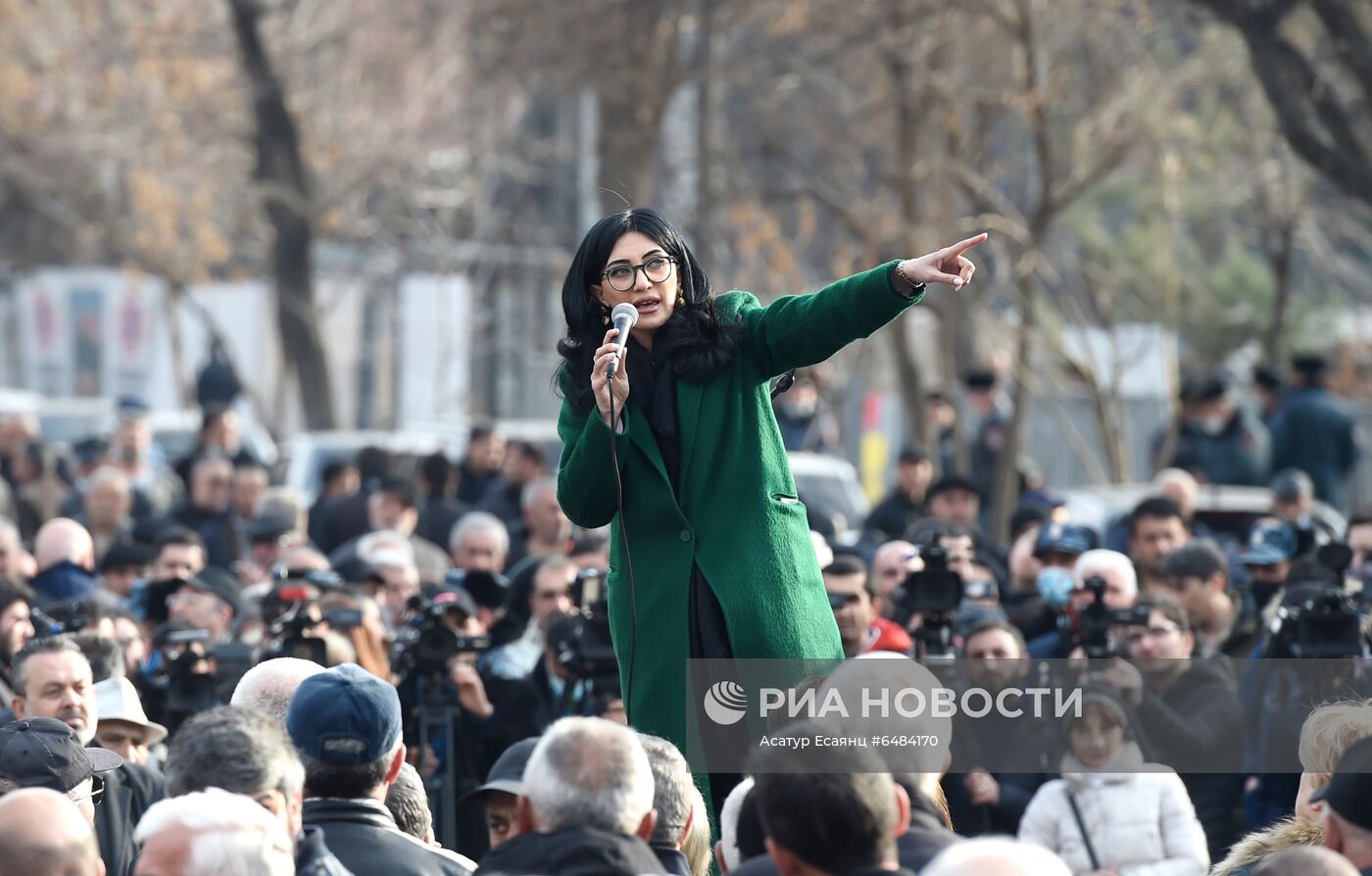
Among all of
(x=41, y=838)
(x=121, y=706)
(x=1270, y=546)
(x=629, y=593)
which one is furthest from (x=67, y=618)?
(x=1270, y=546)

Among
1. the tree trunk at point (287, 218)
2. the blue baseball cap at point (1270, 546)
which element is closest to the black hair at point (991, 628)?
the blue baseball cap at point (1270, 546)

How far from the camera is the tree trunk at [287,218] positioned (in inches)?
829

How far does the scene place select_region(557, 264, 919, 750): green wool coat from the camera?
17.9 ft

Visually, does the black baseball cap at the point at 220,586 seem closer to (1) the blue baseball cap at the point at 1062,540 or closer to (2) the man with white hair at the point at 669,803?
(1) the blue baseball cap at the point at 1062,540

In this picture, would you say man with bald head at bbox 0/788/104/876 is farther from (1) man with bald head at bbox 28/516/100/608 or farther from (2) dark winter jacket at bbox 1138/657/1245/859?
(1) man with bald head at bbox 28/516/100/608

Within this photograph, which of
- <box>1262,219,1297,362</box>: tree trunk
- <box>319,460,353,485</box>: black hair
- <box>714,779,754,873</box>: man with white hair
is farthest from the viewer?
<box>1262,219,1297,362</box>: tree trunk

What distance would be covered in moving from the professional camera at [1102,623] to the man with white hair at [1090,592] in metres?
0.10

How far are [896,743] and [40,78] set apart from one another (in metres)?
22.7

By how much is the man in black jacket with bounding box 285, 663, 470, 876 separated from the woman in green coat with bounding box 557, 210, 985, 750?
717mm

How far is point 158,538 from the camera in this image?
11.0 metres

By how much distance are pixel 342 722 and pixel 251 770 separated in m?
0.49

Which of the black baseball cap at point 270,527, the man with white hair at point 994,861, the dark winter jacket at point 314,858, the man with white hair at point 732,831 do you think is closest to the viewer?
the man with white hair at point 994,861

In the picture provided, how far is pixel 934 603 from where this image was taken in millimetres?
8164

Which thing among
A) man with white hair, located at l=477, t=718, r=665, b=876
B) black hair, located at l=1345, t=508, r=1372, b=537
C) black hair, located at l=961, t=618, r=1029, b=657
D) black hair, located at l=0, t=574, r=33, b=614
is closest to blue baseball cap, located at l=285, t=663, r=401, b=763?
man with white hair, located at l=477, t=718, r=665, b=876
